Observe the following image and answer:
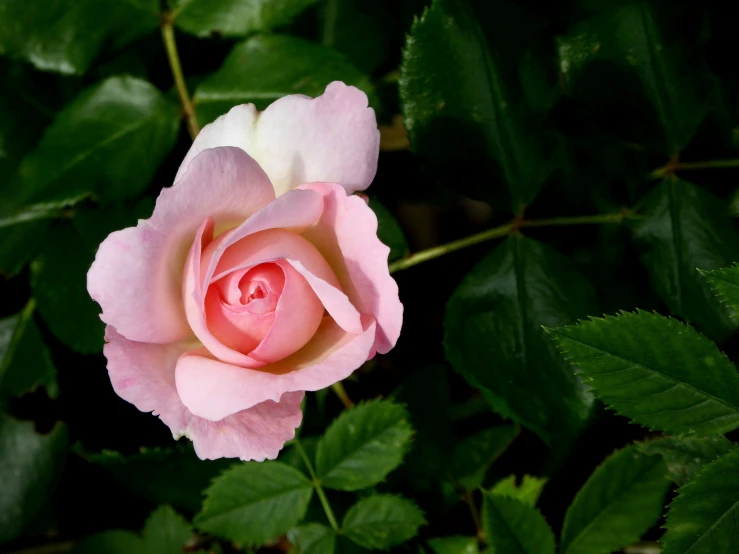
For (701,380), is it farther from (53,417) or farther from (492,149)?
(53,417)

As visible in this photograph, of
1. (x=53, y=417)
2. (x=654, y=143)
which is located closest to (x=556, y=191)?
(x=654, y=143)

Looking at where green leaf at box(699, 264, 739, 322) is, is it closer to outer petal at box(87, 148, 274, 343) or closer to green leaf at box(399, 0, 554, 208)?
green leaf at box(399, 0, 554, 208)

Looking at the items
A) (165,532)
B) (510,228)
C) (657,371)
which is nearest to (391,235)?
(510,228)

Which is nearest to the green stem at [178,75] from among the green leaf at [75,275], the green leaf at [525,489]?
the green leaf at [75,275]

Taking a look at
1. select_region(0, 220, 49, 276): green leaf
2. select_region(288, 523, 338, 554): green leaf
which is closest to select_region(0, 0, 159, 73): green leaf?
select_region(0, 220, 49, 276): green leaf

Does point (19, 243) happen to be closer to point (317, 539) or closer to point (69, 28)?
point (69, 28)

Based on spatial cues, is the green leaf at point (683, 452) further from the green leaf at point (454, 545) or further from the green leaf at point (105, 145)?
the green leaf at point (105, 145)
